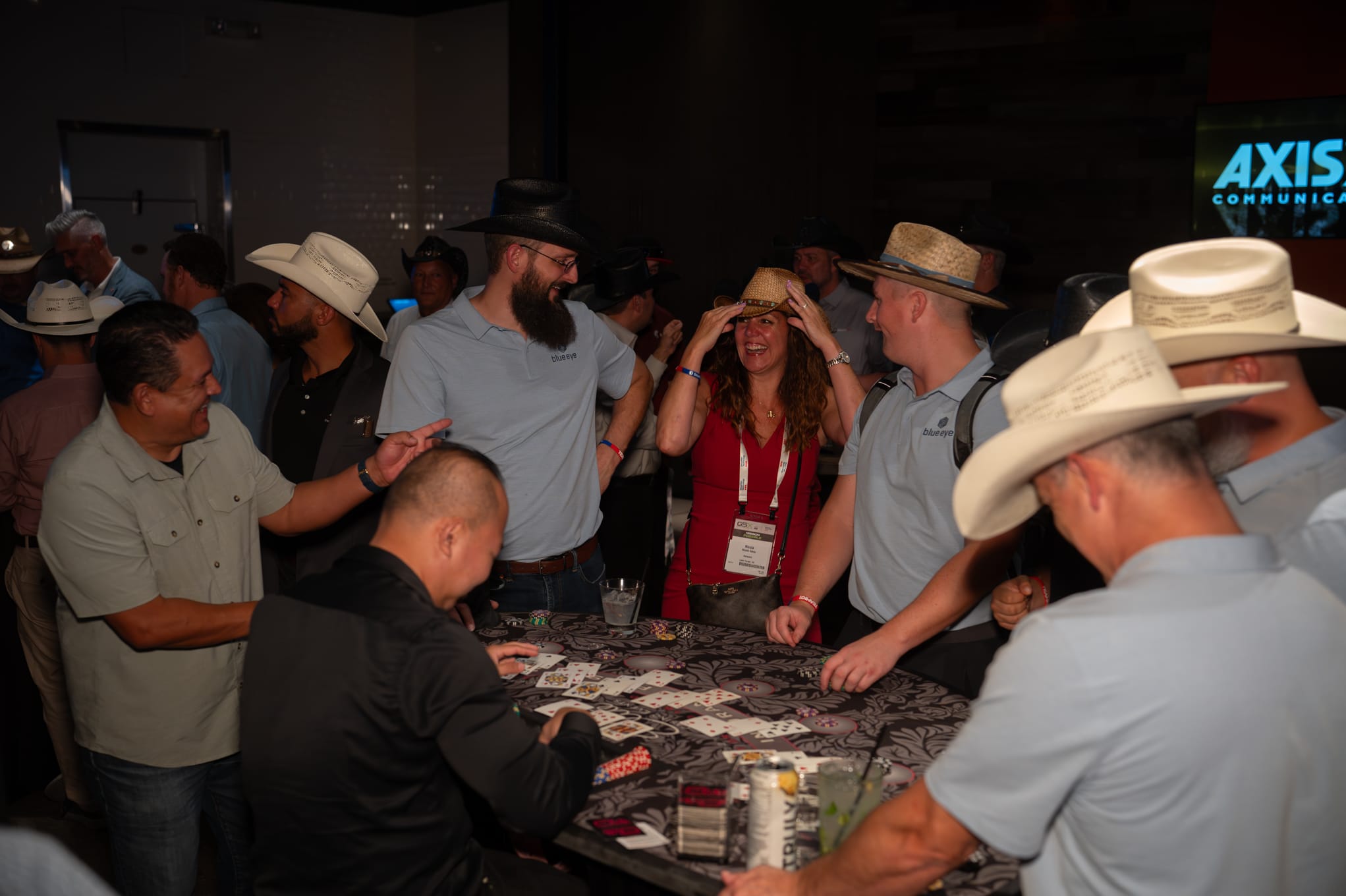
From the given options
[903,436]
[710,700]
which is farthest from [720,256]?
[710,700]

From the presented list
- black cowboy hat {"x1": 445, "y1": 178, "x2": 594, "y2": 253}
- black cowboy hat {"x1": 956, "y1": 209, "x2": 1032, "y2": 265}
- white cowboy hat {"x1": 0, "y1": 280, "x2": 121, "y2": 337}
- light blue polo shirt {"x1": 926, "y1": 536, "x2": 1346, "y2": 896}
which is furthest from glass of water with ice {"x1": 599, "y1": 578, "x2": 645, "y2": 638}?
black cowboy hat {"x1": 956, "y1": 209, "x2": 1032, "y2": 265}

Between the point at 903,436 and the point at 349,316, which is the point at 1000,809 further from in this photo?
the point at 349,316

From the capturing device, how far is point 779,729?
2230 millimetres

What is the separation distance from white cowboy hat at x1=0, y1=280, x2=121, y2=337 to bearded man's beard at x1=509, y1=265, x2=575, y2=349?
158 cm

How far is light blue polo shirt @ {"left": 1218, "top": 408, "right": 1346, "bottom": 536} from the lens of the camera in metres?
1.74

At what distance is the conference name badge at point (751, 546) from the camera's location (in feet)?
11.9

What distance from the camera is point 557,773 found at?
1.82 metres

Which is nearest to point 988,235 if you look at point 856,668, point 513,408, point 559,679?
point 513,408

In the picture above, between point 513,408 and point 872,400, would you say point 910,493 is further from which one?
point 513,408

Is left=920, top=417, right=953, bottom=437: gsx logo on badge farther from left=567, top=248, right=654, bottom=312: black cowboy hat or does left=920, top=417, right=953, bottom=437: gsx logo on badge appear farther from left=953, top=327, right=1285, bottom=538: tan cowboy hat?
left=567, top=248, right=654, bottom=312: black cowboy hat

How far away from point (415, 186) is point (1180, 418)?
9217 mm

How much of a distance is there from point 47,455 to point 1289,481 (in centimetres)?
373

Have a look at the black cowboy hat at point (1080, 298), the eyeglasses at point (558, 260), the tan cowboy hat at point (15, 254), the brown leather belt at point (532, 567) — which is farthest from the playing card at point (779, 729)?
the tan cowboy hat at point (15, 254)

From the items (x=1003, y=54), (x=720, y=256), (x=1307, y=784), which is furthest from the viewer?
(x=720, y=256)
